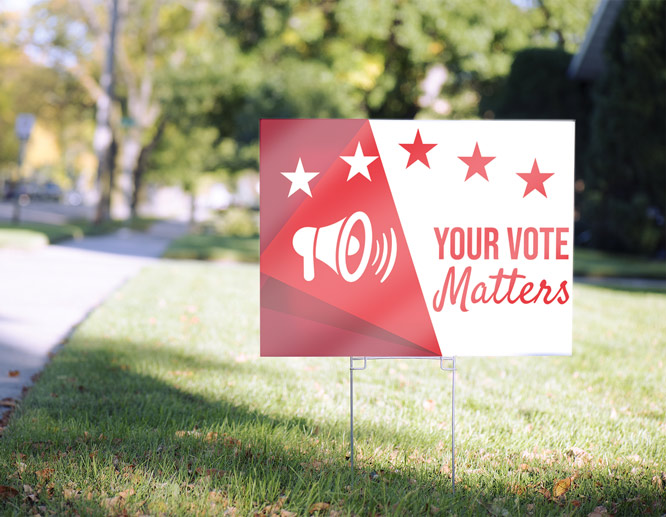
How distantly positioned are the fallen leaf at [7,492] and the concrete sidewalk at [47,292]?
143 cm

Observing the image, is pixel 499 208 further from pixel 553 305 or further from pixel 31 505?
pixel 31 505

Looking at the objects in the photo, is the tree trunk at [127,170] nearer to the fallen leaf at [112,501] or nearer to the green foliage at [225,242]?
the green foliage at [225,242]

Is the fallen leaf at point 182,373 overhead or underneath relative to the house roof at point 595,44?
underneath

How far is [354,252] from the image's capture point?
3.42 m

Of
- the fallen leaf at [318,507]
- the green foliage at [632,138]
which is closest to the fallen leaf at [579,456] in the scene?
the fallen leaf at [318,507]

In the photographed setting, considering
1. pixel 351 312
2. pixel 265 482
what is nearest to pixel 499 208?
pixel 351 312

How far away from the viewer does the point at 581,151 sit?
73.8 feet

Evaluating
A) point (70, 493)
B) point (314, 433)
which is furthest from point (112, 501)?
point (314, 433)

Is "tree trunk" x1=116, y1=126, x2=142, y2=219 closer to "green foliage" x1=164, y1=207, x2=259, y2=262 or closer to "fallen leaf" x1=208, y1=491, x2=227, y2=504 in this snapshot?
"green foliage" x1=164, y1=207, x2=259, y2=262

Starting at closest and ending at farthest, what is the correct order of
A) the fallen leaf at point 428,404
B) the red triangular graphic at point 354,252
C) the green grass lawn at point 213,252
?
the red triangular graphic at point 354,252 < the fallen leaf at point 428,404 < the green grass lawn at point 213,252

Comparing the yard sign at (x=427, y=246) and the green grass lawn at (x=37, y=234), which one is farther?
the green grass lawn at (x=37, y=234)

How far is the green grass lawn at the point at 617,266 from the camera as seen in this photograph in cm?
1523

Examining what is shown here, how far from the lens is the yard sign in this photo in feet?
11.2

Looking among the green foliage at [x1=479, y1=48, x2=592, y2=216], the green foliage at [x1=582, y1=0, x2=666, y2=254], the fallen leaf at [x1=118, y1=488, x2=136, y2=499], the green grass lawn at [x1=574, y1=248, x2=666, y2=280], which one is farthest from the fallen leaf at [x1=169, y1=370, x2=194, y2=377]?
the green foliage at [x1=479, y1=48, x2=592, y2=216]
